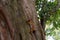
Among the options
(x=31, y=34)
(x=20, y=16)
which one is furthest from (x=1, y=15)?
(x=31, y=34)

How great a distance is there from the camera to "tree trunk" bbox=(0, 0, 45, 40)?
1942 millimetres

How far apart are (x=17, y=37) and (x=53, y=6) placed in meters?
1.66

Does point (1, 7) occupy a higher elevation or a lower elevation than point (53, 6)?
higher

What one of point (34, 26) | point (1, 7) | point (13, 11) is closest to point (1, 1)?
point (1, 7)

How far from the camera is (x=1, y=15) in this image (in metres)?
1.95

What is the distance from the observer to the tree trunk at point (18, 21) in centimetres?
194

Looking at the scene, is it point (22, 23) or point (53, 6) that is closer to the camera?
point (22, 23)

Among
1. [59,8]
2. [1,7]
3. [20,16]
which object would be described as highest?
[1,7]

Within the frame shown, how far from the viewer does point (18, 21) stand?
2.03 metres

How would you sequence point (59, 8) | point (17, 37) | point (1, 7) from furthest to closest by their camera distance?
point (59, 8), point (17, 37), point (1, 7)

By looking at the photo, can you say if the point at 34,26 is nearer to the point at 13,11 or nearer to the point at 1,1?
the point at 13,11

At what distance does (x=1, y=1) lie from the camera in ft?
6.23

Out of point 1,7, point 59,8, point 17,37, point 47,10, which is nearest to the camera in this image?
point 1,7

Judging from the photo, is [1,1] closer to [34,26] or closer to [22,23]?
[22,23]
